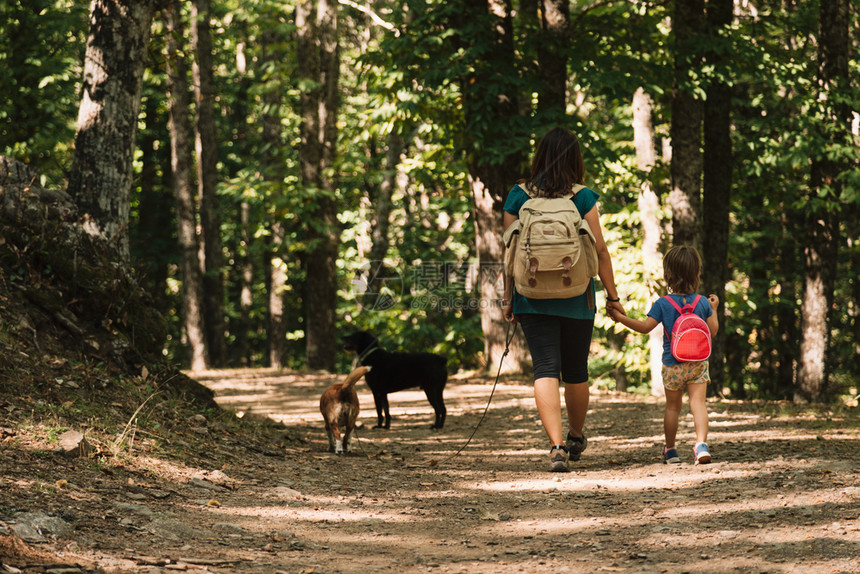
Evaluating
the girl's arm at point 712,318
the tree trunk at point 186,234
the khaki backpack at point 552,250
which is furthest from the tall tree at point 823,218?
the tree trunk at point 186,234

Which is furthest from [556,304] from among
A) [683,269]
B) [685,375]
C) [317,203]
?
[317,203]

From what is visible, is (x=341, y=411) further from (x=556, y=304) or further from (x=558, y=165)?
(x=558, y=165)

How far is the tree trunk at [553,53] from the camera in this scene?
1156 cm

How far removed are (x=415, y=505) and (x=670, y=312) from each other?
2.28 m

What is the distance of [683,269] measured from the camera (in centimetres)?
568

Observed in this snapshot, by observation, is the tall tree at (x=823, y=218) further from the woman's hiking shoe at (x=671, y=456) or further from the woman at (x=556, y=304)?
the woman at (x=556, y=304)

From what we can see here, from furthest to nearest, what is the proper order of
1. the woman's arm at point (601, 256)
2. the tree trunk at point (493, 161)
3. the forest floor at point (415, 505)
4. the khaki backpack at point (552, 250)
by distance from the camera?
the tree trunk at point (493, 161), the woman's arm at point (601, 256), the khaki backpack at point (552, 250), the forest floor at point (415, 505)

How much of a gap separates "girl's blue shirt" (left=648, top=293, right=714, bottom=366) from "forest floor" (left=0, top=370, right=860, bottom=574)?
865mm

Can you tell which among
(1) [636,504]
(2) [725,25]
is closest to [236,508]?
(1) [636,504]

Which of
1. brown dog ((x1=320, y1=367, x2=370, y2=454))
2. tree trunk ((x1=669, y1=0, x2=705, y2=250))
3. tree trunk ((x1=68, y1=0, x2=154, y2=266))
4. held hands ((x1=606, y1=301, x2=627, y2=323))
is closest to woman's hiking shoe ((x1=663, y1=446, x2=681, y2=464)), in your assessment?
held hands ((x1=606, y1=301, x2=627, y2=323))

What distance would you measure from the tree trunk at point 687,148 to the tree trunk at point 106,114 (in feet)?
23.8

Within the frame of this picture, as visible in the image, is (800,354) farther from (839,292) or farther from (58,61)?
(58,61)

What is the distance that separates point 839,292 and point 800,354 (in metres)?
16.1

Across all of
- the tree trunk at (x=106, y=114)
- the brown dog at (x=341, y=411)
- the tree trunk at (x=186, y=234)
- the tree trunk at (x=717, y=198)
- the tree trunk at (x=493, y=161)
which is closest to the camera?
the brown dog at (x=341, y=411)
